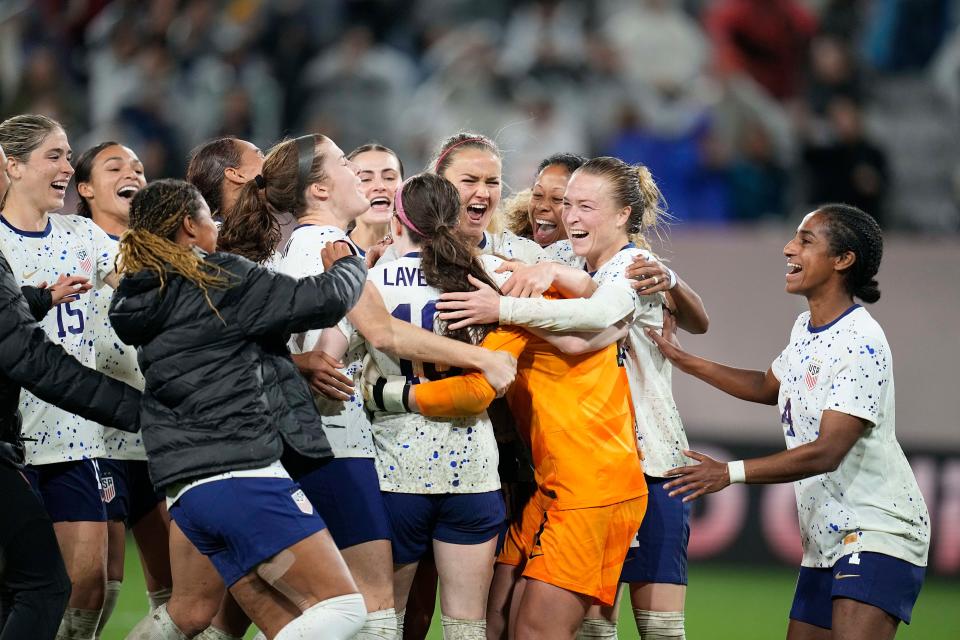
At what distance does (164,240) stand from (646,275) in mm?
1825

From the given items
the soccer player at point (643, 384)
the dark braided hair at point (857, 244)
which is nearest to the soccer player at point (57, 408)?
the soccer player at point (643, 384)

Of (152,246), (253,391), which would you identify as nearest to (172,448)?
(253,391)

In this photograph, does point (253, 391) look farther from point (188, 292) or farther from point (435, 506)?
point (435, 506)

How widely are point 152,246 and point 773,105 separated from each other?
7.38 m

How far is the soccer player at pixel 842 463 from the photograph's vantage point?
4520mm

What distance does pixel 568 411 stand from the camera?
4621 mm

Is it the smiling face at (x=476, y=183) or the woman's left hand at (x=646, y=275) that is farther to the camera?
the smiling face at (x=476, y=183)

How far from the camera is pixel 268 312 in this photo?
407 cm

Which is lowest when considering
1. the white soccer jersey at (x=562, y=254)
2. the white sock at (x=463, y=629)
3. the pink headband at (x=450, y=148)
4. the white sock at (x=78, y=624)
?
the white sock at (x=78, y=624)

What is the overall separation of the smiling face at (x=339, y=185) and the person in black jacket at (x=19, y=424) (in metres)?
1.12

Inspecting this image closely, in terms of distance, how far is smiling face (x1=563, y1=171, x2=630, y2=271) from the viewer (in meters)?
4.91

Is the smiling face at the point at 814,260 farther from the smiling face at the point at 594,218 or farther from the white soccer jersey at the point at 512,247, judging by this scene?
the white soccer jersey at the point at 512,247

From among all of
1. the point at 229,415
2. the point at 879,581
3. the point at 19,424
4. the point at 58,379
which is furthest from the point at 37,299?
the point at 879,581

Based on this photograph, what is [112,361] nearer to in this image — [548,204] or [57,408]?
[57,408]
